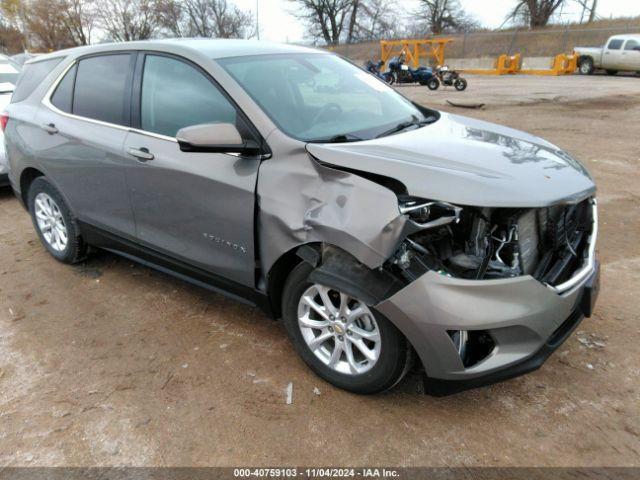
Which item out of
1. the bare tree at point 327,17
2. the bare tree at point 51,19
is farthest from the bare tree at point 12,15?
the bare tree at point 327,17

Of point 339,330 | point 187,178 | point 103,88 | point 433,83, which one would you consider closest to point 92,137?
Result: point 103,88

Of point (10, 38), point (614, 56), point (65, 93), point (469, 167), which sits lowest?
point (10, 38)

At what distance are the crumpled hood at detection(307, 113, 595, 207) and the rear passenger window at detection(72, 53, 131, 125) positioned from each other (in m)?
1.67

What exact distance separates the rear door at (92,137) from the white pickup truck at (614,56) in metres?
25.7

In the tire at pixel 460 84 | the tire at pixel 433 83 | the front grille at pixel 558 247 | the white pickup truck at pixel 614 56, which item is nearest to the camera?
the front grille at pixel 558 247

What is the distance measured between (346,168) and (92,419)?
71.5 inches

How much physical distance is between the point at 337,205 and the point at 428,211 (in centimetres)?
42

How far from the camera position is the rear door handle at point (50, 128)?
3.80 meters

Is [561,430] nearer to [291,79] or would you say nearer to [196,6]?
[291,79]

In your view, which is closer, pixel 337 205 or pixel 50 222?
pixel 337 205

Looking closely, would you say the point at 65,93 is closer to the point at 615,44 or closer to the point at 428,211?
the point at 428,211

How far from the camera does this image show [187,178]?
2.90 metres

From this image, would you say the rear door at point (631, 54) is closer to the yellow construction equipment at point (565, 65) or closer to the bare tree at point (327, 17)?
the yellow construction equipment at point (565, 65)

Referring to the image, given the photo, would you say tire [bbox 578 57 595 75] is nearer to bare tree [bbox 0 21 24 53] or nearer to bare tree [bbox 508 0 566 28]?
bare tree [bbox 508 0 566 28]
